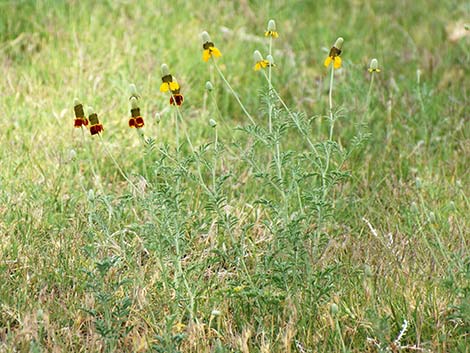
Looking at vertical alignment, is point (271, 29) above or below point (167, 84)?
above

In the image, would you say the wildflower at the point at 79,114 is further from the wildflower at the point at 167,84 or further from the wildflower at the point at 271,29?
the wildflower at the point at 271,29

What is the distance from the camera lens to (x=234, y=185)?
3.97 metres

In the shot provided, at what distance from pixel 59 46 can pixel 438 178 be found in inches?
84.4

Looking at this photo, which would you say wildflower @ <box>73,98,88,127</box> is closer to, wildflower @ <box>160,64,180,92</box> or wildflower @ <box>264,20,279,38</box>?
wildflower @ <box>160,64,180,92</box>

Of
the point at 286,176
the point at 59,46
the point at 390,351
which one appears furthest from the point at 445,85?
the point at 390,351

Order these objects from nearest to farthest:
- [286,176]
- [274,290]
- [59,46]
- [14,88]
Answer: [274,290], [286,176], [14,88], [59,46]

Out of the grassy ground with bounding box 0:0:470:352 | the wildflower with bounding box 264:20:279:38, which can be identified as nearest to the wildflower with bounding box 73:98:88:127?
the grassy ground with bounding box 0:0:470:352

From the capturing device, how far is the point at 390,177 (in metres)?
4.12

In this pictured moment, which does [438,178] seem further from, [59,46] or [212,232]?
[59,46]

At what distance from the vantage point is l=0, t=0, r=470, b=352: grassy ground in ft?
9.63

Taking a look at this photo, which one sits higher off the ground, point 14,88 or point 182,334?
point 14,88

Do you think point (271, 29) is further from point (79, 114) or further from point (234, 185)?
point (234, 185)

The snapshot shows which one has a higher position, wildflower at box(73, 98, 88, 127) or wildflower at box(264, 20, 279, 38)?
wildflower at box(264, 20, 279, 38)

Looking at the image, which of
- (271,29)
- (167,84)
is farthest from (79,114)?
(271,29)
